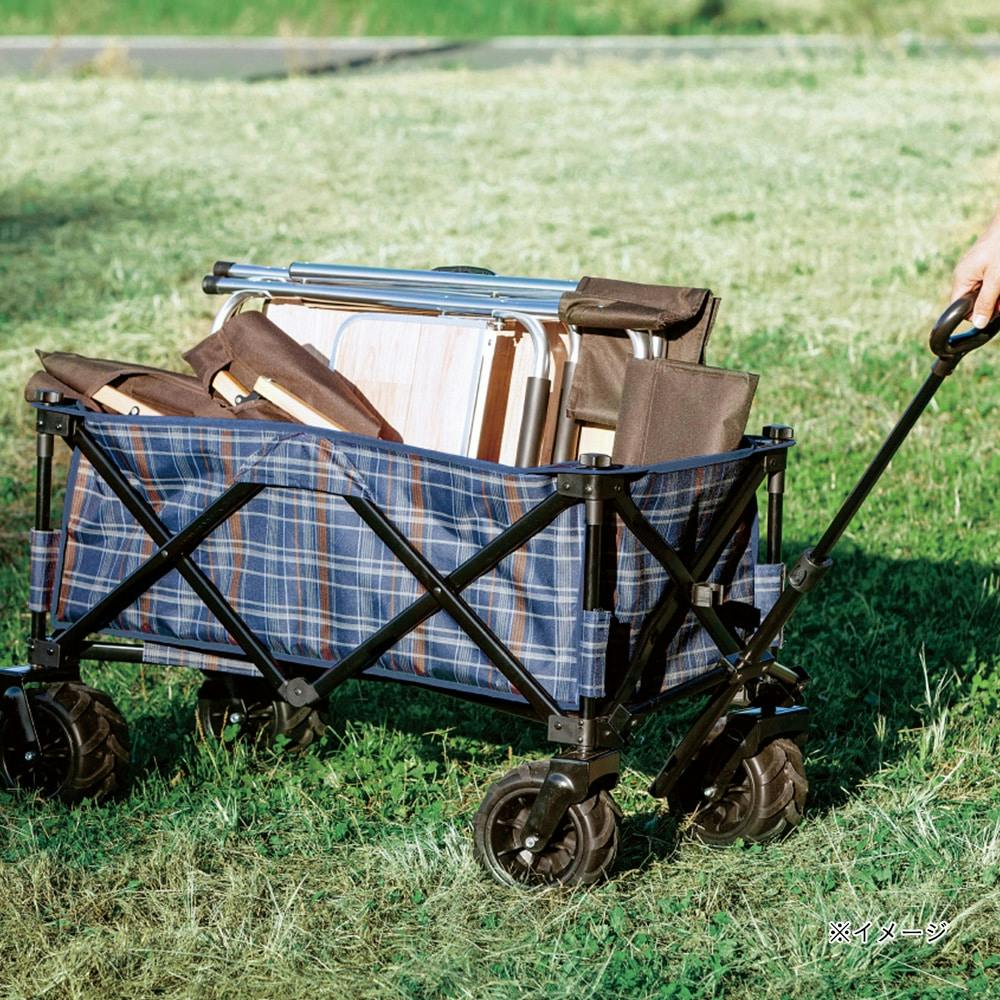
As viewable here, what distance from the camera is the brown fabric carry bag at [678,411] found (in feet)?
11.6

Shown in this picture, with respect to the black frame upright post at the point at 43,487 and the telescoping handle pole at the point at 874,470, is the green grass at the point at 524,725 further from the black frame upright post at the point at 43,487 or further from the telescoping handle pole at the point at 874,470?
the black frame upright post at the point at 43,487

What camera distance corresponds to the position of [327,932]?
11.1ft

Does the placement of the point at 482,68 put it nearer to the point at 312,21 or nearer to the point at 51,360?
the point at 312,21

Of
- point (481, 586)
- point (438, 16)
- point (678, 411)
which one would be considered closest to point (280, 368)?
point (481, 586)

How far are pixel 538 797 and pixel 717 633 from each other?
21.3 inches

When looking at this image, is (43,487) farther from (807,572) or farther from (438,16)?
(438,16)

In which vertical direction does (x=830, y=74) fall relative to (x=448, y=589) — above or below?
above

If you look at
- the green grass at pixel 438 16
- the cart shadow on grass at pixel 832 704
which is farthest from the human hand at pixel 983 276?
the green grass at pixel 438 16

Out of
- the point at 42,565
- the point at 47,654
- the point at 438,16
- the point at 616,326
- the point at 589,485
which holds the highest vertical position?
the point at 438,16

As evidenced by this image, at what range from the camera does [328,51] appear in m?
21.4

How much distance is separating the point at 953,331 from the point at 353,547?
1.31 m

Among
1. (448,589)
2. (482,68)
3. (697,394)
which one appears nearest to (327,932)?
(448,589)

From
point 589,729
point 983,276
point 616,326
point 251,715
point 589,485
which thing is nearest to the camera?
point 983,276

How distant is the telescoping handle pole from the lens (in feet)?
10.1
